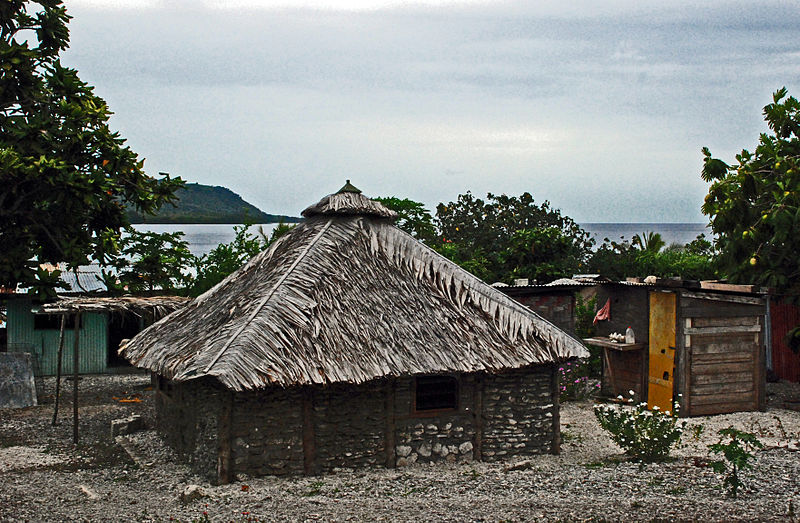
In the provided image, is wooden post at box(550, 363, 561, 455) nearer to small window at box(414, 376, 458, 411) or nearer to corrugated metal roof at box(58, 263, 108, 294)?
small window at box(414, 376, 458, 411)

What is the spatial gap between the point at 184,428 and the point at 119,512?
3.00 meters

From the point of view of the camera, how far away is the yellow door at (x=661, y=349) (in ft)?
53.1

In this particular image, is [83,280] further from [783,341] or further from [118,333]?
[783,341]

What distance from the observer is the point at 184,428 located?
42.9 ft

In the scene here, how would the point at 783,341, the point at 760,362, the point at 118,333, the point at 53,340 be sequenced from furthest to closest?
the point at 118,333 < the point at 53,340 < the point at 783,341 < the point at 760,362

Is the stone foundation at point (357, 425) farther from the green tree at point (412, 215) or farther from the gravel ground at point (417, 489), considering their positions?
the green tree at point (412, 215)

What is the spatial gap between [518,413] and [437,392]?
1.37 metres

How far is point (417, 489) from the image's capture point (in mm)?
11000

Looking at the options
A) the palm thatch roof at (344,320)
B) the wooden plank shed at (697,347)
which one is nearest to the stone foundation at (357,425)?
the palm thatch roof at (344,320)

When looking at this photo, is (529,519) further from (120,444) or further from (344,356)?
(120,444)

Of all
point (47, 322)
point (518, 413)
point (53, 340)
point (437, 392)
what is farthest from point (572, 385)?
point (47, 322)

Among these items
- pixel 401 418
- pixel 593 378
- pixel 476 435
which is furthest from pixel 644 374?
pixel 401 418

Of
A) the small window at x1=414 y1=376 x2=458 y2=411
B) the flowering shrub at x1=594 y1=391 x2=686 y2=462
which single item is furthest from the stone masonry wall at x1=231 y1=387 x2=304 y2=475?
the flowering shrub at x1=594 y1=391 x2=686 y2=462

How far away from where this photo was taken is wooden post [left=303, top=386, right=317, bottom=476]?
38.3 ft
